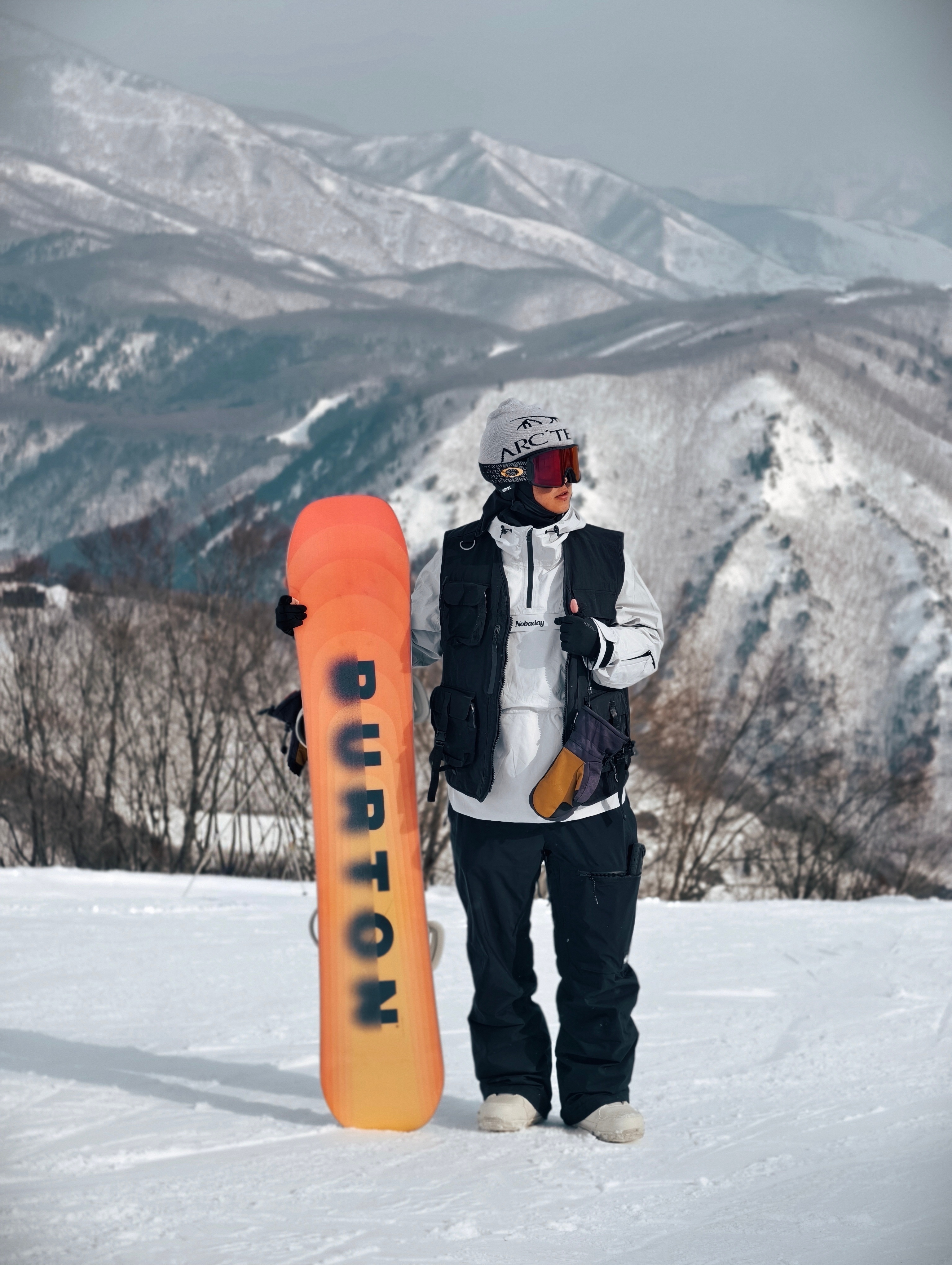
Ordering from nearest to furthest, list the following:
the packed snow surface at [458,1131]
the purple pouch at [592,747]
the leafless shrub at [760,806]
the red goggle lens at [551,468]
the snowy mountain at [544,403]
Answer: the packed snow surface at [458,1131] → the purple pouch at [592,747] → the red goggle lens at [551,468] → the leafless shrub at [760,806] → the snowy mountain at [544,403]

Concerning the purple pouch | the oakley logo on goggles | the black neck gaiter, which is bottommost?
the purple pouch

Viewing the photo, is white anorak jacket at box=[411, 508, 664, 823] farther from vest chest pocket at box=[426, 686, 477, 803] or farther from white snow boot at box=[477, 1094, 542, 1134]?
white snow boot at box=[477, 1094, 542, 1134]

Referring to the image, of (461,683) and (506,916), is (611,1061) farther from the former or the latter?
(461,683)

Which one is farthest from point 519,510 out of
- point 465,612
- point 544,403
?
point 544,403

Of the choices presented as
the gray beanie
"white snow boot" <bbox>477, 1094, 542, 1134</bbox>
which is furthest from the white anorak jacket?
"white snow boot" <bbox>477, 1094, 542, 1134</bbox>

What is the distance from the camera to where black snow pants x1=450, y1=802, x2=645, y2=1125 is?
2.51 meters

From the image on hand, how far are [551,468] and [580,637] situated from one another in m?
0.42

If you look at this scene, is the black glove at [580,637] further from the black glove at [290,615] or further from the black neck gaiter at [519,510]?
the black glove at [290,615]

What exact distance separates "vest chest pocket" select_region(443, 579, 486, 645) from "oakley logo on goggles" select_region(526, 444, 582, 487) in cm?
28

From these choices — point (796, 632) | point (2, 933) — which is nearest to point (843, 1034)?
point (2, 933)

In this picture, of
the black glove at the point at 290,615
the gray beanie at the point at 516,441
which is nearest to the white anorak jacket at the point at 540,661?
the gray beanie at the point at 516,441

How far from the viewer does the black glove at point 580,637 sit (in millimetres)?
2418

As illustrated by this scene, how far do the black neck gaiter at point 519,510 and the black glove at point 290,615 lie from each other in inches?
19.1

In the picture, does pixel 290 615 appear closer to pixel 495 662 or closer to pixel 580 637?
pixel 495 662
